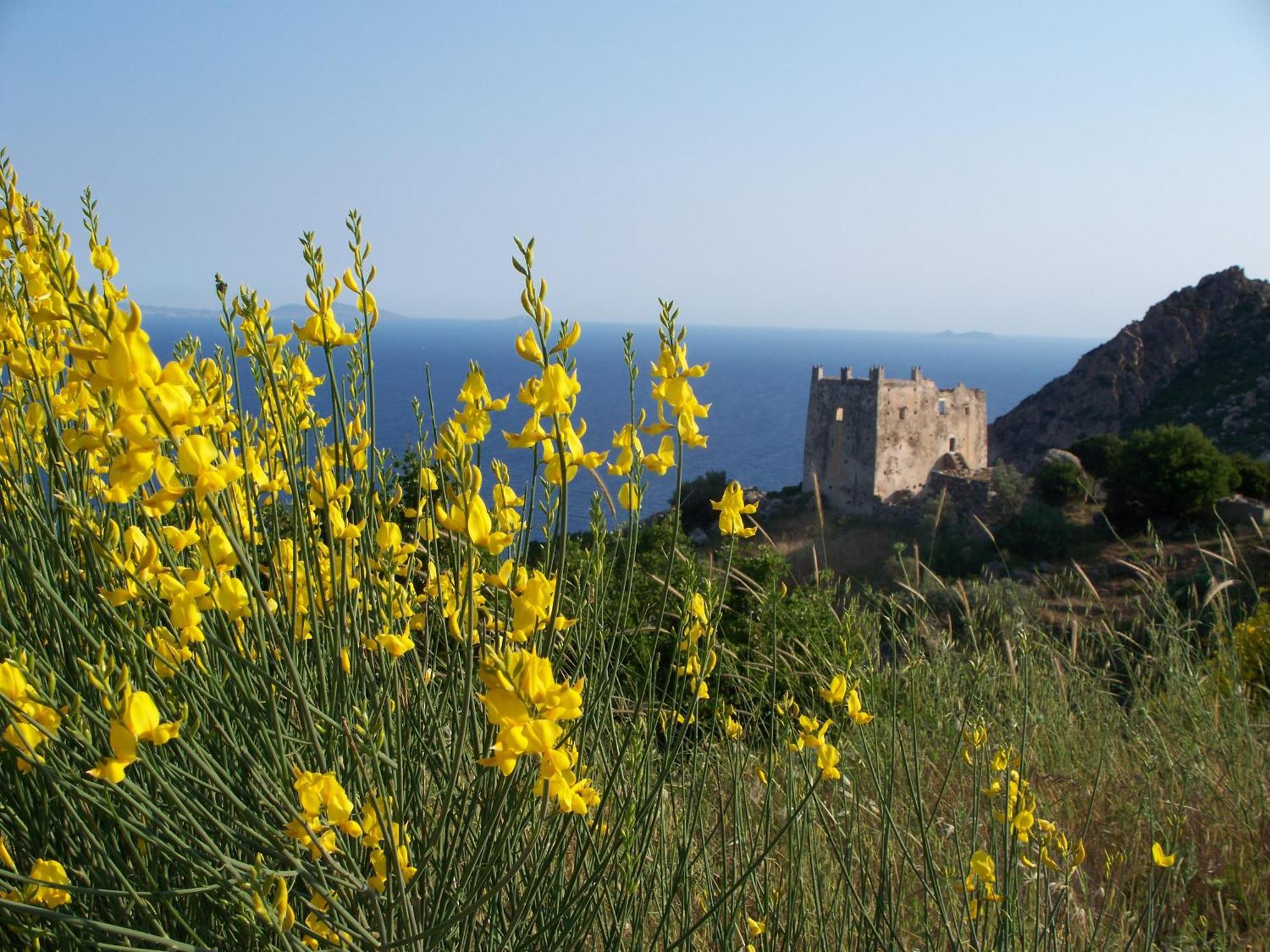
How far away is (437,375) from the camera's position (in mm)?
72812

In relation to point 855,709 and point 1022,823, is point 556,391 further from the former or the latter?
point 1022,823

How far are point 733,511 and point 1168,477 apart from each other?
67.7 ft

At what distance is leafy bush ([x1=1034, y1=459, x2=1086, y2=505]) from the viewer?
856 inches

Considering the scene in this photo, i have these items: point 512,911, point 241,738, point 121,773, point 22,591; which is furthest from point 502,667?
point 22,591

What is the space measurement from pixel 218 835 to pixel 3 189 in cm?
112

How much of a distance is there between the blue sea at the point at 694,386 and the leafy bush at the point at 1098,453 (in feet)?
31.1

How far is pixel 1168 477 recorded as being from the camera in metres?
19.3

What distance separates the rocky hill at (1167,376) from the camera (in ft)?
96.9

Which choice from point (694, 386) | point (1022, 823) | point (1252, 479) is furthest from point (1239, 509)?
point (694, 386)

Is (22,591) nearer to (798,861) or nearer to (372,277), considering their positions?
(372,277)

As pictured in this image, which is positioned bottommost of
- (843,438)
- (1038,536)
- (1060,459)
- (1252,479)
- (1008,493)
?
(1038,536)

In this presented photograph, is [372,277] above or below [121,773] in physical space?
above

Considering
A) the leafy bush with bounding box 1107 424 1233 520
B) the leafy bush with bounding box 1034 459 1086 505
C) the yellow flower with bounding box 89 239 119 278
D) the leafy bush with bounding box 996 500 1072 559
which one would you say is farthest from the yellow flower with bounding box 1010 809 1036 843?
the leafy bush with bounding box 1034 459 1086 505

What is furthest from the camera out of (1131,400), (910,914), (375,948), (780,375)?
(780,375)
